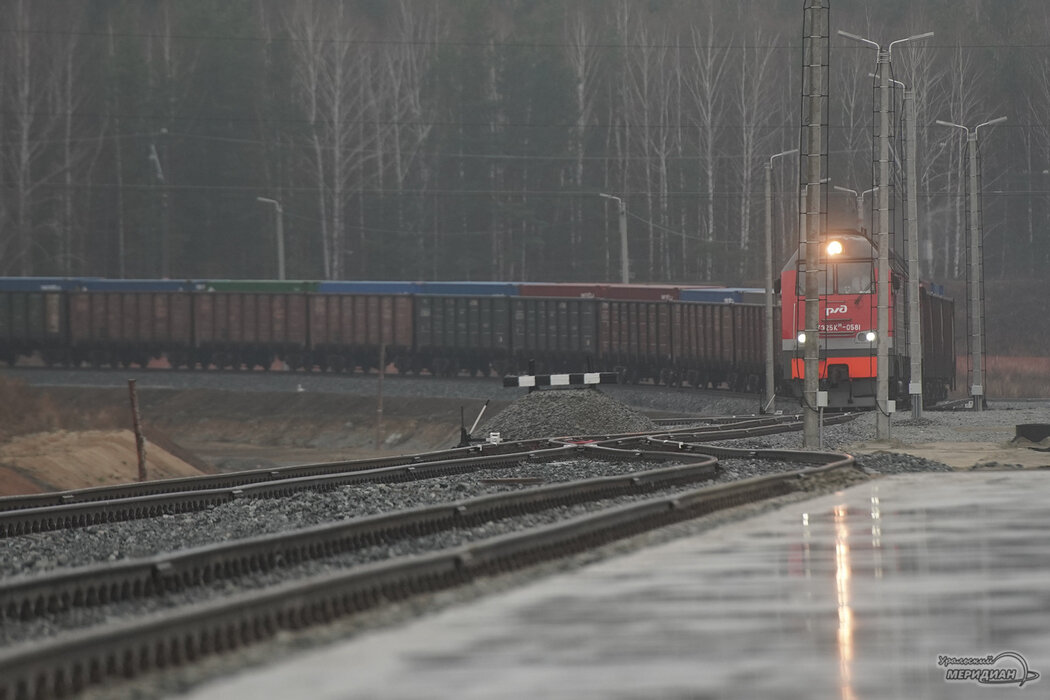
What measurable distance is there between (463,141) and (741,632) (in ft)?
262

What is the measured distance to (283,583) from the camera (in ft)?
36.2

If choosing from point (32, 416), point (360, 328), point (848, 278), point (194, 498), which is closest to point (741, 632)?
point (194, 498)

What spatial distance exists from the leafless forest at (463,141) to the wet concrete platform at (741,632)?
222 feet

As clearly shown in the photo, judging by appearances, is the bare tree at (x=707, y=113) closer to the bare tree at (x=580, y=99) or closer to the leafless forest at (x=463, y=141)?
the leafless forest at (x=463, y=141)

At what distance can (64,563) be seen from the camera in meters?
12.9

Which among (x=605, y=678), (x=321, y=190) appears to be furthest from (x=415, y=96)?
(x=605, y=678)

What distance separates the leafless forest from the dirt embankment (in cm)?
2539

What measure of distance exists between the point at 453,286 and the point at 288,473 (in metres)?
37.8

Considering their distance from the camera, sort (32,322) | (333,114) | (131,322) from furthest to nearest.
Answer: (333,114) < (32,322) < (131,322)

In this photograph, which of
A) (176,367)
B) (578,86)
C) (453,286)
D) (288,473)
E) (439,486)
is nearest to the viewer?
(439,486)

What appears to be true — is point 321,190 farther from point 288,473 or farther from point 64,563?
point 64,563

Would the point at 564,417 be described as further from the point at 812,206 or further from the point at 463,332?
the point at 463,332

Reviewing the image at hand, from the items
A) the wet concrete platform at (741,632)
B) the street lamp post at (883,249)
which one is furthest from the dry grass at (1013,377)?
the wet concrete platform at (741,632)

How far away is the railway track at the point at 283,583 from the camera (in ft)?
25.1
